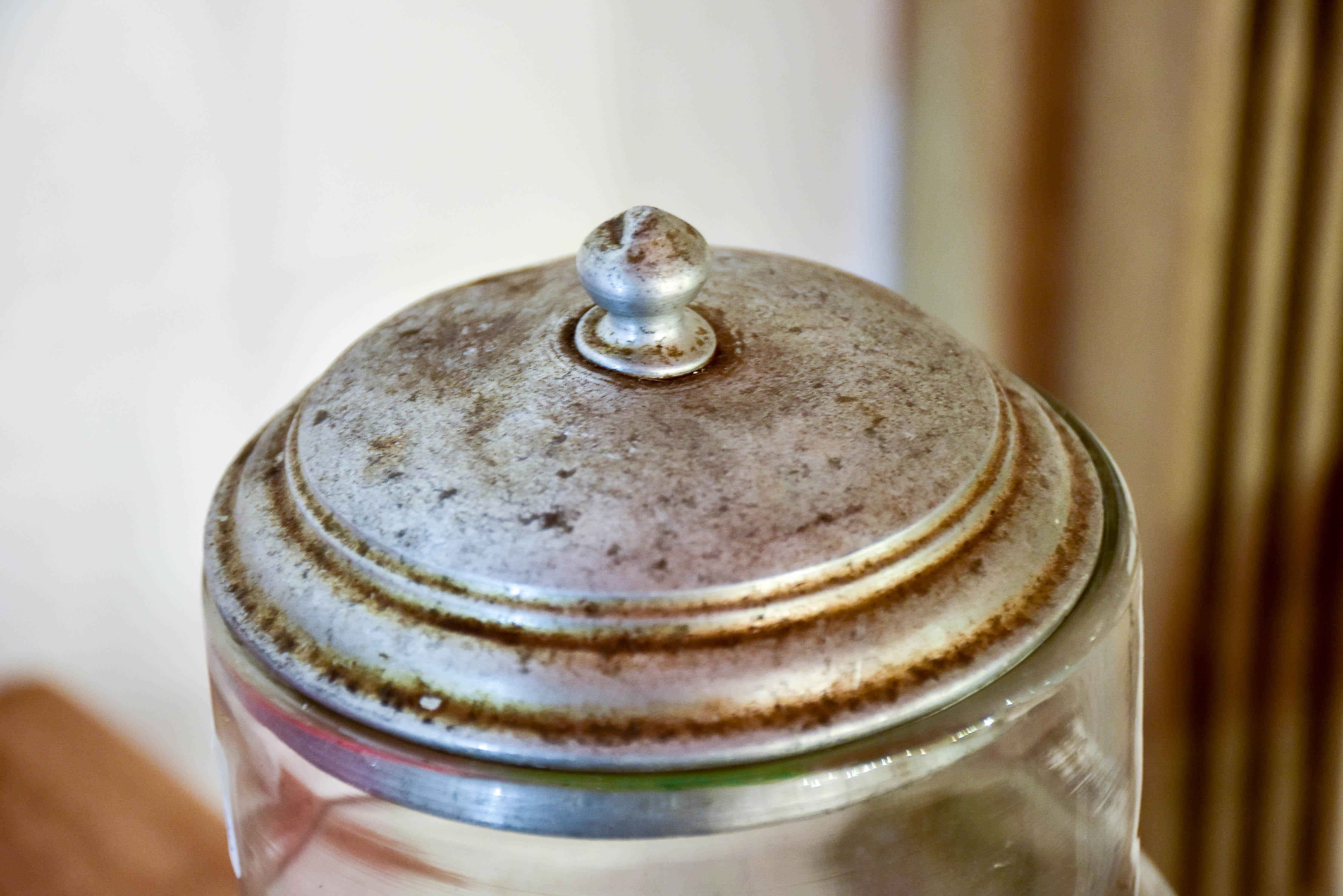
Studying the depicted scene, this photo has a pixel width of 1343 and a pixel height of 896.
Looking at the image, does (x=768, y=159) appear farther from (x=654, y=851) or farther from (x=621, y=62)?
(x=654, y=851)

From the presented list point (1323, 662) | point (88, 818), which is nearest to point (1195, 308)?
point (1323, 662)

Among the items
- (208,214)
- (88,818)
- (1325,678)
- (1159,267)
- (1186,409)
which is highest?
(208,214)

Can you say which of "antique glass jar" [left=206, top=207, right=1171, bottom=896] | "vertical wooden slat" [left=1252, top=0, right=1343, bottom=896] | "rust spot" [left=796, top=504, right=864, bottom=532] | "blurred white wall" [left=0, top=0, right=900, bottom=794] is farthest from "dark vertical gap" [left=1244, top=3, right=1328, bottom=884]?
"rust spot" [left=796, top=504, right=864, bottom=532]

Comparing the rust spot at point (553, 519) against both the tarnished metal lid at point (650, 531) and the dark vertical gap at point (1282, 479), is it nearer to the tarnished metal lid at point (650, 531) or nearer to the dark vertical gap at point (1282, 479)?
the tarnished metal lid at point (650, 531)

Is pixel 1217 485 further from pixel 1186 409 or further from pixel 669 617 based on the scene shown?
pixel 669 617

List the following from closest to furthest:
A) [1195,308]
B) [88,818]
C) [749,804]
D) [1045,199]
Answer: [749,804], [88,818], [1195,308], [1045,199]

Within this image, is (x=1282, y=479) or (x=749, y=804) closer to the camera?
(x=749, y=804)

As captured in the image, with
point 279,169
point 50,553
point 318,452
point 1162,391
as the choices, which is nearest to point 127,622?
point 50,553

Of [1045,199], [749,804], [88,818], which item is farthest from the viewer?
[1045,199]
